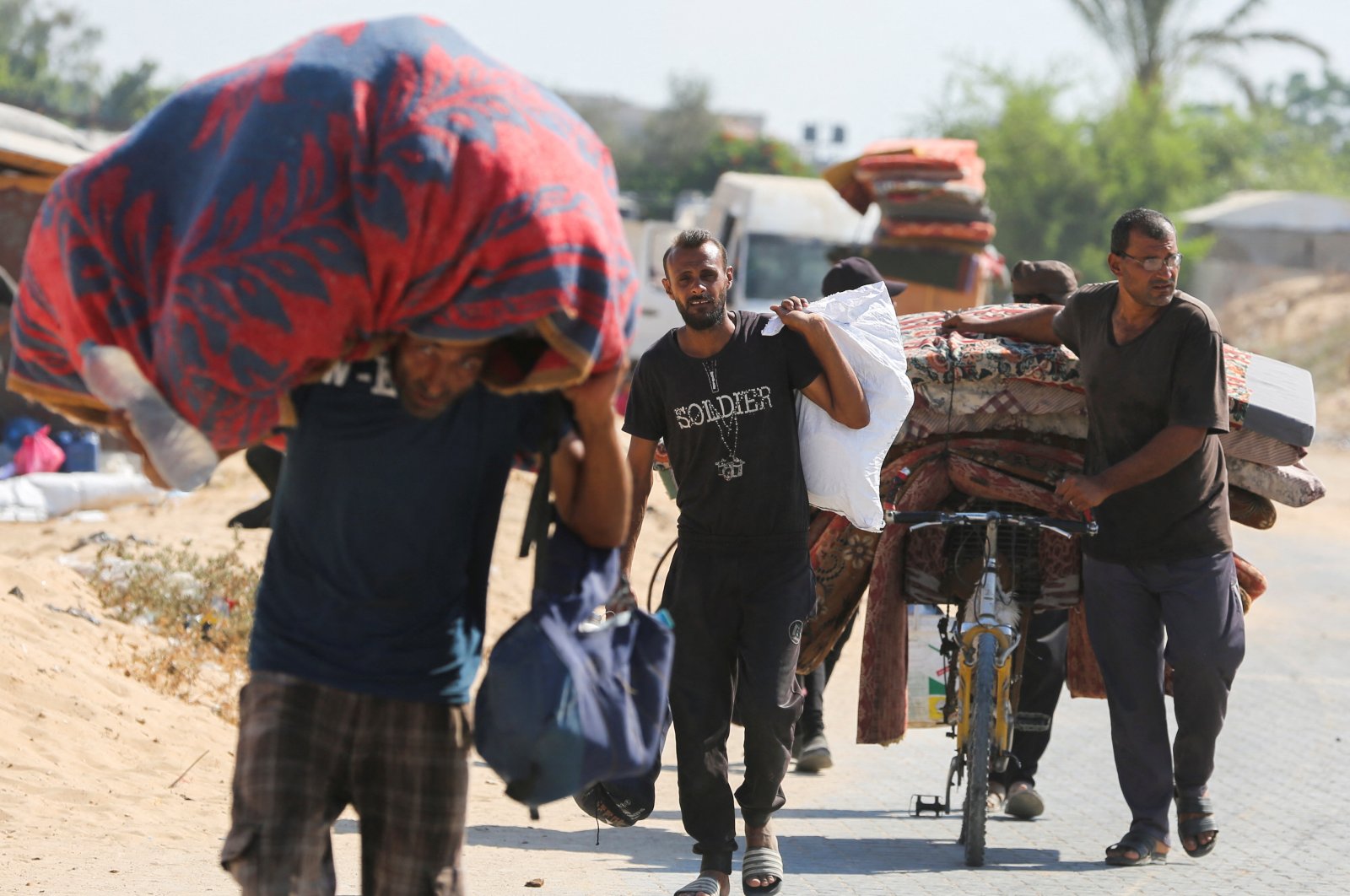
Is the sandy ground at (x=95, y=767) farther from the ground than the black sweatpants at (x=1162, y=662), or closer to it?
closer to it

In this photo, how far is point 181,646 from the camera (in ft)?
30.4

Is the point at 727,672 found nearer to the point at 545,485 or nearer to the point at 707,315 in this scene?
the point at 707,315

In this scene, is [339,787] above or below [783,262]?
above

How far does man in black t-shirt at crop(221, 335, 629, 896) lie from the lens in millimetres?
3605

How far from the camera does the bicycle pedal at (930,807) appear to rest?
739cm

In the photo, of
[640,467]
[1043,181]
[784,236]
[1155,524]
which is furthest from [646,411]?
[1043,181]

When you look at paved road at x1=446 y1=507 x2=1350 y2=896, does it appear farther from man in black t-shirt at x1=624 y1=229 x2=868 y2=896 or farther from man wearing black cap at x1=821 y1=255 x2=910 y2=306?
man wearing black cap at x1=821 y1=255 x2=910 y2=306

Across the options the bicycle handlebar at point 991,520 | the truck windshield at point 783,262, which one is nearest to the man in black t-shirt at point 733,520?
the bicycle handlebar at point 991,520

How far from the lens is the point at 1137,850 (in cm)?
672

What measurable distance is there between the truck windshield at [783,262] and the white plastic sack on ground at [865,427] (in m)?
21.0

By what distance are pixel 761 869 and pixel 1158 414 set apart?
2.23 metres

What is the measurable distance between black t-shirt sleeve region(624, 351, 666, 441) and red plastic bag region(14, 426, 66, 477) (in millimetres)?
9732

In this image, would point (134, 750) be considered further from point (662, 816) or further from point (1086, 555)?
point (1086, 555)

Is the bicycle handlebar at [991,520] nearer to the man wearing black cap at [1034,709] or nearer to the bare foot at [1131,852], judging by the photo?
the man wearing black cap at [1034,709]
